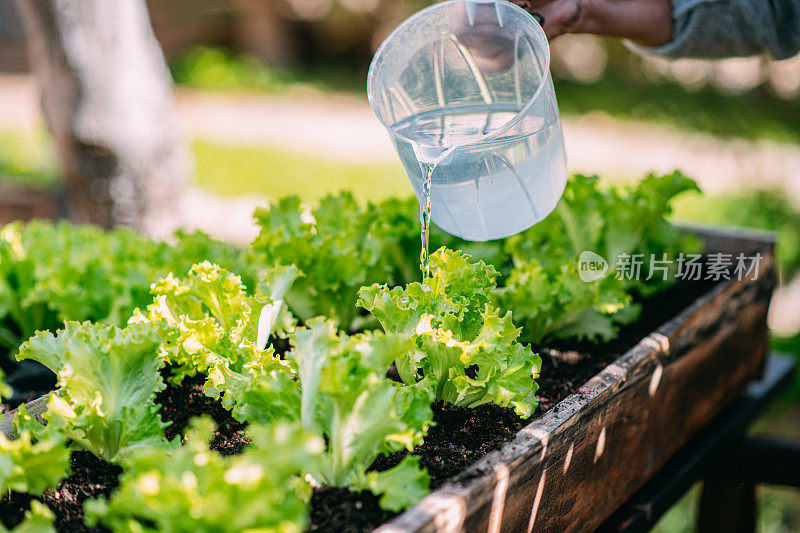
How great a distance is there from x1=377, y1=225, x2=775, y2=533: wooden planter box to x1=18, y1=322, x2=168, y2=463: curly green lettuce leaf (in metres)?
0.64

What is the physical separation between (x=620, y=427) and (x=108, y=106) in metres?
3.05

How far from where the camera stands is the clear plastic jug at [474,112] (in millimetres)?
1723

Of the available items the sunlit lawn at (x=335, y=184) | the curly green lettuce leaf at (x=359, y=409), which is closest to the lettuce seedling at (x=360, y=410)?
the curly green lettuce leaf at (x=359, y=409)

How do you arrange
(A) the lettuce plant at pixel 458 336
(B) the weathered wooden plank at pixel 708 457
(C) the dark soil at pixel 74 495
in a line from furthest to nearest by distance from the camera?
1. (B) the weathered wooden plank at pixel 708 457
2. (A) the lettuce plant at pixel 458 336
3. (C) the dark soil at pixel 74 495

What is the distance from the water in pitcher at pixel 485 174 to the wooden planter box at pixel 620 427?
0.47m

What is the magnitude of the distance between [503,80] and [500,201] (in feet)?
1.40

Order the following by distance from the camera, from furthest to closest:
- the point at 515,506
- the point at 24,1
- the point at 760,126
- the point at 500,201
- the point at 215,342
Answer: the point at 760,126 → the point at 24,1 → the point at 500,201 → the point at 215,342 → the point at 515,506

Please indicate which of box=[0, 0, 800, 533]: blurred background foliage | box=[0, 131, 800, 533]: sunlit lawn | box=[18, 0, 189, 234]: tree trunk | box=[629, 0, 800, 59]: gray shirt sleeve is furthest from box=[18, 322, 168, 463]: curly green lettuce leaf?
box=[0, 131, 800, 533]: sunlit lawn

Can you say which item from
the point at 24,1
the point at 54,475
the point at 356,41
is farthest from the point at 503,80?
the point at 356,41

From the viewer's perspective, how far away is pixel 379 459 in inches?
62.5

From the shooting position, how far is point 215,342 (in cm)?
171

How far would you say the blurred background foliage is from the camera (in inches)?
227

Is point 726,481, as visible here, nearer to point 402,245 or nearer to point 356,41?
point 402,245

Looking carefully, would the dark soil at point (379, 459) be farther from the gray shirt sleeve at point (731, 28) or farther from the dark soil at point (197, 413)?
the gray shirt sleeve at point (731, 28)
